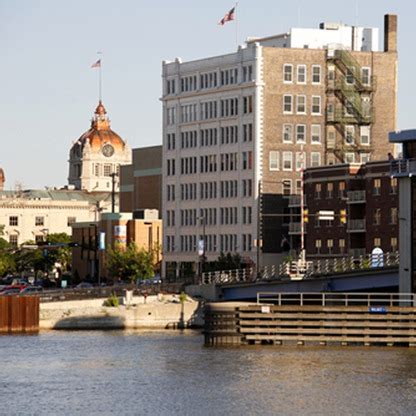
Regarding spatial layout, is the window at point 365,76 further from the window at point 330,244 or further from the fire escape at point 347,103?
the window at point 330,244

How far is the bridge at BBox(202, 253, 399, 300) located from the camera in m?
131

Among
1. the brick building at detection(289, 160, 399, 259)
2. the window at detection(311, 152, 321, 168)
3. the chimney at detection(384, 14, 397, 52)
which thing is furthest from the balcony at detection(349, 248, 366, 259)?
the chimney at detection(384, 14, 397, 52)

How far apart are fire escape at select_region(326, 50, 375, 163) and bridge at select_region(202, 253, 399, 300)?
28.0m

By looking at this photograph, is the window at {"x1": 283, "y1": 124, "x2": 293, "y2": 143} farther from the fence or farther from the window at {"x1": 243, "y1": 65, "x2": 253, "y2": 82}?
the fence

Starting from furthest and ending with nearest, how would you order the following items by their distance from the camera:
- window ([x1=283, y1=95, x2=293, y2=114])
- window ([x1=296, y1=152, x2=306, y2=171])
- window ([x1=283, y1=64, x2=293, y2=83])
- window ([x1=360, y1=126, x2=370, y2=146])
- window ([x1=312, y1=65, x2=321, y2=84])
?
window ([x1=360, y1=126, x2=370, y2=146]) → window ([x1=312, y1=65, x2=321, y2=84]) → window ([x1=283, y1=95, x2=293, y2=114]) → window ([x1=283, y1=64, x2=293, y2=83]) → window ([x1=296, y1=152, x2=306, y2=171])

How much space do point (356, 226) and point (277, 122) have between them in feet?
69.7

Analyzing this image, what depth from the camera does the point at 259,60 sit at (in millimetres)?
189125

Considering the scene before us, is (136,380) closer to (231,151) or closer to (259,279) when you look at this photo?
(259,279)

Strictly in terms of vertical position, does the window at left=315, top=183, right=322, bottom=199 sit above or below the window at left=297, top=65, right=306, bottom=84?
below

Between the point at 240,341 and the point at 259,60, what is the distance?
78.2 m

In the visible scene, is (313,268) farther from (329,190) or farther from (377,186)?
(329,190)

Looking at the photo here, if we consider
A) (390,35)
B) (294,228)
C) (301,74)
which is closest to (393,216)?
(294,228)

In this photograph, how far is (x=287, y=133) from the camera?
626ft

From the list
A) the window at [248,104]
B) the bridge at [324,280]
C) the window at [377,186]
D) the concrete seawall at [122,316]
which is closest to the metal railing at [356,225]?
the window at [377,186]
